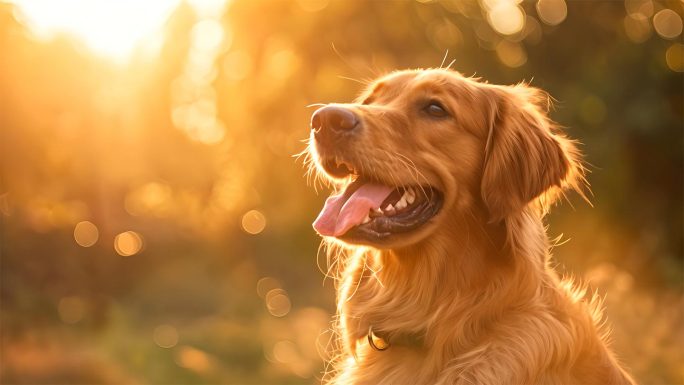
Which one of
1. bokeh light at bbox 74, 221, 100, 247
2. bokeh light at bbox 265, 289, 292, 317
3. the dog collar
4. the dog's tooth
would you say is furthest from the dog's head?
bokeh light at bbox 74, 221, 100, 247

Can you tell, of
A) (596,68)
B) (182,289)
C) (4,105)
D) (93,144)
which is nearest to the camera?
(596,68)

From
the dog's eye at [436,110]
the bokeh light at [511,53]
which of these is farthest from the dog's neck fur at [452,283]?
the bokeh light at [511,53]

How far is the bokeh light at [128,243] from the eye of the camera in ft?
57.5

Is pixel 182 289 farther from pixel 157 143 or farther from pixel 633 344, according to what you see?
pixel 633 344

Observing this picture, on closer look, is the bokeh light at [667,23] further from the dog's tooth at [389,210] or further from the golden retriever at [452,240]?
the dog's tooth at [389,210]

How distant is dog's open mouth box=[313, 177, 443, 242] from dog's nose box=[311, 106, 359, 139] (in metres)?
0.28

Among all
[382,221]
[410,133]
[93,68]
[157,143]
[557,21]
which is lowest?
[382,221]

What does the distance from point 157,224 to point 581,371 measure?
16651 mm

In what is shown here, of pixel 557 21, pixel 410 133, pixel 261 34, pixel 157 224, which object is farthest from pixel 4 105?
pixel 410 133

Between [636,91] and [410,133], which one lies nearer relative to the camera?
[410,133]

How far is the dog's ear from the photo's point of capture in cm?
414

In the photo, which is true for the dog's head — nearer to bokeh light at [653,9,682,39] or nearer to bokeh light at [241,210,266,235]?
bokeh light at [653,9,682,39]

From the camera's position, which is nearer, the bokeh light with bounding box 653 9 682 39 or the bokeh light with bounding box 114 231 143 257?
the bokeh light with bounding box 653 9 682 39

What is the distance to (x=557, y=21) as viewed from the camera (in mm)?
13906
